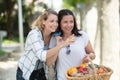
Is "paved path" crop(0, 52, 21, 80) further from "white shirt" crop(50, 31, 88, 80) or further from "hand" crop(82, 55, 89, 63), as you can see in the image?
"hand" crop(82, 55, 89, 63)

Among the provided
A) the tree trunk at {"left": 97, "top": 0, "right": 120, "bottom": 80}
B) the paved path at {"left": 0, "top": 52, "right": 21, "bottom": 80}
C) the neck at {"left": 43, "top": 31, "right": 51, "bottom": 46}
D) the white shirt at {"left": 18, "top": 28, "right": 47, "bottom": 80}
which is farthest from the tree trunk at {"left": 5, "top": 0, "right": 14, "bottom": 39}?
the white shirt at {"left": 18, "top": 28, "right": 47, "bottom": 80}

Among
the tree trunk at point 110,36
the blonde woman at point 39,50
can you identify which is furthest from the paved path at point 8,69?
the blonde woman at point 39,50

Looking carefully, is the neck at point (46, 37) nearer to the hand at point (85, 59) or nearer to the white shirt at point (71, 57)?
the white shirt at point (71, 57)

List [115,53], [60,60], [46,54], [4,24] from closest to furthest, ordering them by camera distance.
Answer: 1. [46,54]
2. [60,60]
3. [115,53]
4. [4,24]

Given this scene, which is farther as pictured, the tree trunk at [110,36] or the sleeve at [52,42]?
the tree trunk at [110,36]

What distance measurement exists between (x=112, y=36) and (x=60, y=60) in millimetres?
5156

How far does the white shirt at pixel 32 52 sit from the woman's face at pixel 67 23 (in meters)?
0.31

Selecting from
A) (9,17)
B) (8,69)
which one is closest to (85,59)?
(8,69)

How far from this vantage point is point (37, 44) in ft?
14.9

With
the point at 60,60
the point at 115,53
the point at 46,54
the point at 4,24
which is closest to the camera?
the point at 46,54

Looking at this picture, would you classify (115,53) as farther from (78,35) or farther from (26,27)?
(26,27)

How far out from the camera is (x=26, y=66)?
471 cm

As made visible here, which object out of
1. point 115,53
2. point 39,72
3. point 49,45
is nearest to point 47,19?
point 49,45

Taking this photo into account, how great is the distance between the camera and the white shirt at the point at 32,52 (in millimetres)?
4488
